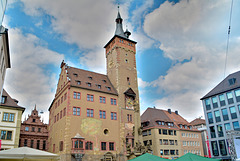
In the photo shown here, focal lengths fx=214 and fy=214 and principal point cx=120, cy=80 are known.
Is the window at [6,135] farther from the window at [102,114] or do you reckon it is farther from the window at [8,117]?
the window at [102,114]

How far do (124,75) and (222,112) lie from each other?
21.3 metres

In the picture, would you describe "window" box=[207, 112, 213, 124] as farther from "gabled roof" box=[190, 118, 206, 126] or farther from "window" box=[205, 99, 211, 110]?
"gabled roof" box=[190, 118, 206, 126]

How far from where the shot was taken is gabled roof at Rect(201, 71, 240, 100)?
42938mm

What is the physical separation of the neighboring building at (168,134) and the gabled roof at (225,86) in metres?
12.9

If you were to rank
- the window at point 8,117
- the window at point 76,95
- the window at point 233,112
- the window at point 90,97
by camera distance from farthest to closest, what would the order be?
the window at point 233,112, the window at point 90,97, the window at point 76,95, the window at point 8,117

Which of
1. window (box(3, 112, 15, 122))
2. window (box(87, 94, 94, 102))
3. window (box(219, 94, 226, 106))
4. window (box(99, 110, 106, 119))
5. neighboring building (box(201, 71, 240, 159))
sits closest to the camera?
window (box(3, 112, 15, 122))

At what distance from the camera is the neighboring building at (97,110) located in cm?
3410

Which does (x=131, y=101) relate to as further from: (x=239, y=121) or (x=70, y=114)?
(x=239, y=121)

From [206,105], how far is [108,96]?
74.7 ft

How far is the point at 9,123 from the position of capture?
34.3 meters

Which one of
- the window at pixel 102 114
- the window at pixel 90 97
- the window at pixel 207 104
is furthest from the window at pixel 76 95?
the window at pixel 207 104

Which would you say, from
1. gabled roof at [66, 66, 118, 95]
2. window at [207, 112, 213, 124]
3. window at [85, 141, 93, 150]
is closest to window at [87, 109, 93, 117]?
gabled roof at [66, 66, 118, 95]

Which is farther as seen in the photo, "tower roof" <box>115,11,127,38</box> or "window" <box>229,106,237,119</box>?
"tower roof" <box>115,11,127,38</box>

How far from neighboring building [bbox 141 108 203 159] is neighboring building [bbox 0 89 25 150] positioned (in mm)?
A: 30094
